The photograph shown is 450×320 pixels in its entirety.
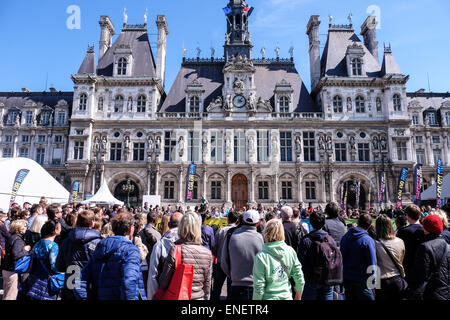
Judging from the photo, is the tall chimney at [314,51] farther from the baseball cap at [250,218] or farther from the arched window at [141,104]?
the baseball cap at [250,218]

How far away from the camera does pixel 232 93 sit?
109 feet

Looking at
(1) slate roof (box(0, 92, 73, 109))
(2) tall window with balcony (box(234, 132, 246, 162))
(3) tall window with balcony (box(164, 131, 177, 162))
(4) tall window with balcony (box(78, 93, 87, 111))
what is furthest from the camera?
(1) slate roof (box(0, 92, 73, 109))

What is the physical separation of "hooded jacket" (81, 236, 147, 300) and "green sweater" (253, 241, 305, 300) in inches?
Result: 60.2

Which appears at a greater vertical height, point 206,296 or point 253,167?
point 253,167

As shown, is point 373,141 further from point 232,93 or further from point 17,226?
point 17,226

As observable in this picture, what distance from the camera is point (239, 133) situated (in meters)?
32.4

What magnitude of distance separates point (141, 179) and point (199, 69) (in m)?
15.0

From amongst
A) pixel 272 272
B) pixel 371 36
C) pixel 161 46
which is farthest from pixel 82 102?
pixel 371 36

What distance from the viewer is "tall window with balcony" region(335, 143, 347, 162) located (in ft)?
106

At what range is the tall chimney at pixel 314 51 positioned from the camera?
36594 millimetres

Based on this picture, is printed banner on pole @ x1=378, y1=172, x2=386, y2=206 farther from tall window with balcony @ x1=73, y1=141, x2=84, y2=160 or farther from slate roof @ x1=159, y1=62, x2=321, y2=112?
tall window with balcony @ x1=73, y1=141, x2=84, y2=160

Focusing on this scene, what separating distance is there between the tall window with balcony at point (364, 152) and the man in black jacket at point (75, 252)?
1258 inches


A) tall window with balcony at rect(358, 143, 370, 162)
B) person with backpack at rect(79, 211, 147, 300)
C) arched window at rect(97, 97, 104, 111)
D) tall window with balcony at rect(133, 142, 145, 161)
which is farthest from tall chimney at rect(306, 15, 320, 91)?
person with backpack at rect(79, 211, 147, 300)
